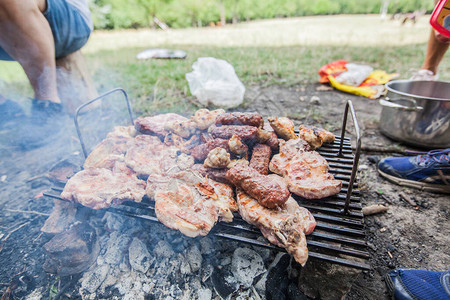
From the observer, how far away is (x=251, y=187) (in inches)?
67.0

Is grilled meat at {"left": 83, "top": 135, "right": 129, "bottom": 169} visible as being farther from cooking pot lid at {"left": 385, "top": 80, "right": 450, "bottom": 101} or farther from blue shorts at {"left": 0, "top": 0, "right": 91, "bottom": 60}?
cooking pot lid at {"left": 385, "top": 80, "right": 450, "bottom": 101}

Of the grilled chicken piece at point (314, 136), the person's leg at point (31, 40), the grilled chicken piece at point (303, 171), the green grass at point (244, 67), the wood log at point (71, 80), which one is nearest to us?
the grilled chicken piece at point (303, 171)

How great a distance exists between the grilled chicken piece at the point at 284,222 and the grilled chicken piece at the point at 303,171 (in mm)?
155

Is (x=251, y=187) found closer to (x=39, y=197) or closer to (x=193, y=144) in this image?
(x=193, y=144)

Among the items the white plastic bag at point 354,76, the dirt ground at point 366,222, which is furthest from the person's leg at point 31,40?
the white plastic bag at point 354,76

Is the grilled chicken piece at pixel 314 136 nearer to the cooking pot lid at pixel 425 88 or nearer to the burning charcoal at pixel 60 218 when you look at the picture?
the cooking pot lid at pixel 425 88

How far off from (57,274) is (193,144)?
1531mm

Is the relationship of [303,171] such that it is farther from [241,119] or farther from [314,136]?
[241,119]

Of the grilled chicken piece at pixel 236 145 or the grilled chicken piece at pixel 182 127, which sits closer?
the grilled chicken piece at pixel 236 145

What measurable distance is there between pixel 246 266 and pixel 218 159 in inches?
34.1

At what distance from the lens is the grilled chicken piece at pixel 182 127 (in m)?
2.42

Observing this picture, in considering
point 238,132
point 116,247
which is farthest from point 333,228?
point 116,247

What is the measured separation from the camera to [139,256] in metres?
1.96

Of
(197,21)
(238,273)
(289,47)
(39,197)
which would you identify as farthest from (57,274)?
(197,21)
